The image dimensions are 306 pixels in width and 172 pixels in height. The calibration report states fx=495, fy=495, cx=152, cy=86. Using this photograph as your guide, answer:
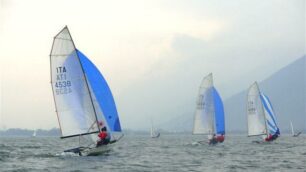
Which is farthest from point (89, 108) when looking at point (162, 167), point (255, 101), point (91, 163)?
point (255, 101)

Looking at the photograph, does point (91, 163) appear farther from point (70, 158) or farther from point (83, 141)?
point (83, 141)

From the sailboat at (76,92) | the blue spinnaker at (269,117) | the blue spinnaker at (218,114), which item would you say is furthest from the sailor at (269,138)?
the sailboat at (76,92)

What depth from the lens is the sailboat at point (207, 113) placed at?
6300 cm

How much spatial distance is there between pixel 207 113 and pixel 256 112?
9103 mm

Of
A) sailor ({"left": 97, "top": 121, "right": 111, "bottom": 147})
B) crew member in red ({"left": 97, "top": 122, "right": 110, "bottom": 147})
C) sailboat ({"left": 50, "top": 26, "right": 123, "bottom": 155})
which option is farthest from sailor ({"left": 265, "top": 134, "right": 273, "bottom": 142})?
crew member in red ({"left": 97, "top": 122, "right": 110, "bottom": 147})

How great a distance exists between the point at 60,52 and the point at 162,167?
12.9 meters

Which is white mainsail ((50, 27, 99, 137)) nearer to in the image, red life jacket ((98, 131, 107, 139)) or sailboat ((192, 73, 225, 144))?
red life jacket ((98, 131, 107, 139))

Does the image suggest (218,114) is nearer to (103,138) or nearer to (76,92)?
(103,138)

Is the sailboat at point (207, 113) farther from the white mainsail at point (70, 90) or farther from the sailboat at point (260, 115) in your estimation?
the white mainsail at point (70, 90)

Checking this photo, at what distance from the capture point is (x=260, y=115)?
224 feet

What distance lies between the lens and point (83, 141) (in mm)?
41188

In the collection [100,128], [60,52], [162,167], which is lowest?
[162,167]

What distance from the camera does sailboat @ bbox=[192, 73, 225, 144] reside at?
63000 millimetres

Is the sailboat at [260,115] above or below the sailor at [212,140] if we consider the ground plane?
above
